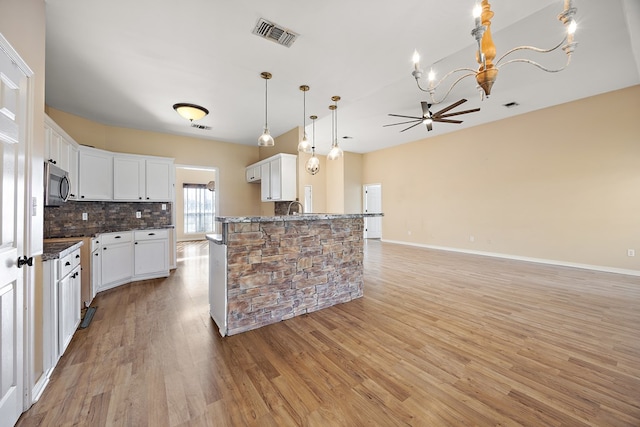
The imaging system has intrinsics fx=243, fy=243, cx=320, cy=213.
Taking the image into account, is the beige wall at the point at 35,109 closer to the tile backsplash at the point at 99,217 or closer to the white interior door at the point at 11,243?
the white interior door at the point at 11,243

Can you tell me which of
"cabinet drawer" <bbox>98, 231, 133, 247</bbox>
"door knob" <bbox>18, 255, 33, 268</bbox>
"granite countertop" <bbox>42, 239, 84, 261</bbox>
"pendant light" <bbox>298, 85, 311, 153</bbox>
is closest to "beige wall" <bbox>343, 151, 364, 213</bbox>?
"pendant light" <bbox>298, 85, 311, 153</bbox>

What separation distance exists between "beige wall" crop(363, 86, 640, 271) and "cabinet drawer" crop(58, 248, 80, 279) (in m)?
7.65

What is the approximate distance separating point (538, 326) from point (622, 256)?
3884 millimetres

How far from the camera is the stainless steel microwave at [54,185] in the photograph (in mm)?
2295

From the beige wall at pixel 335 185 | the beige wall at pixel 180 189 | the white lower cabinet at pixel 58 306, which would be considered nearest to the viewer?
the white lower cabinet at pixel 58 306

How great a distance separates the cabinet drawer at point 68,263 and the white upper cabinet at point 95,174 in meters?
1.99

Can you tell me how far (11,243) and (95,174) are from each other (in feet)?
11.0

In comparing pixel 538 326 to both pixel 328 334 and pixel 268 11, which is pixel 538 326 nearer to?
pixel 328 334

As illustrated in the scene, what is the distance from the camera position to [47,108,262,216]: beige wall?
4.54 metres

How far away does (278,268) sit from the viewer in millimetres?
2658

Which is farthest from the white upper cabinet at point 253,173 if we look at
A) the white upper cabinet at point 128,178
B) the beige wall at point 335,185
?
the beige wall at point 335,185

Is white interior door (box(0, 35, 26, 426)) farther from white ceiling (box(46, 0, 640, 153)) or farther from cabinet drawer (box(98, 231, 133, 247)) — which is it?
cabinet drawer (box(98, 231, 133, 247))

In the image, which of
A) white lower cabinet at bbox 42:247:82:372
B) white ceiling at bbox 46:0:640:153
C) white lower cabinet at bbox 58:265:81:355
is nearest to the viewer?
white lower cabinet at bbox 42:247:82:372

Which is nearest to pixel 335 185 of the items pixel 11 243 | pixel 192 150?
pixel 192 150
